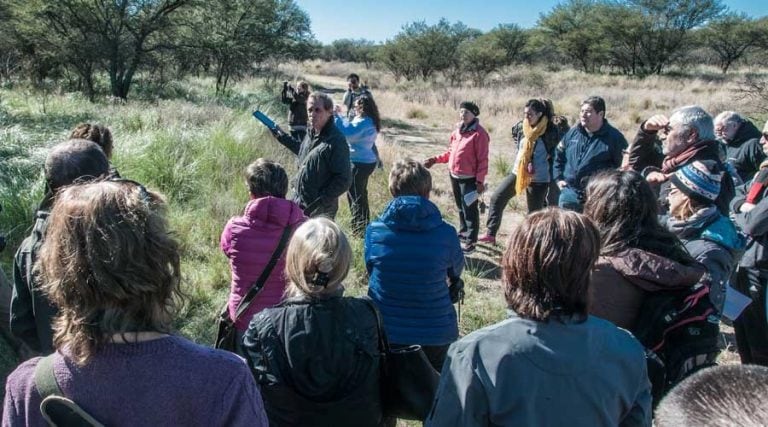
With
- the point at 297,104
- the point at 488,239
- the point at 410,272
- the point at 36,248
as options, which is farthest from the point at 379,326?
the point at 297,104

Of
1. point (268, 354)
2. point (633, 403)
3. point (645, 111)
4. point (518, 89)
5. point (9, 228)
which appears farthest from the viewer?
point (518, 89)

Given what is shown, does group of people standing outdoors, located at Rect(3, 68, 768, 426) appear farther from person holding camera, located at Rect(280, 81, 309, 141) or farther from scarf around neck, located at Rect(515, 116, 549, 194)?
person holding camera, located at Rect(280, 81, 309, 141)

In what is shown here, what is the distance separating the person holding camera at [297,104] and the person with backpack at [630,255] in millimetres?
5254

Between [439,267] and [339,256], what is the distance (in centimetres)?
98

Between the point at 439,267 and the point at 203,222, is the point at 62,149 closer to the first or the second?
the point at 439,267

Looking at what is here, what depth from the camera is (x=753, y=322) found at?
3562 millimetres

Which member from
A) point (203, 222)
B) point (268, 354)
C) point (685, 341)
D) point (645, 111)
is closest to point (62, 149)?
point (268, 354)

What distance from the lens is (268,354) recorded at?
1.99 metres

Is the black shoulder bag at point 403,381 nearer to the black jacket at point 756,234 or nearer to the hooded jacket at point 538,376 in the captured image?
the hooded jacket at point 538,376

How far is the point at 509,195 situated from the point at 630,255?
13.8ft

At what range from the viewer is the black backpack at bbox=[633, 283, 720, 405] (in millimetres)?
2217

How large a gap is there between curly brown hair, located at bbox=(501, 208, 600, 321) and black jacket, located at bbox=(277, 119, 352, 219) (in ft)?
10.3

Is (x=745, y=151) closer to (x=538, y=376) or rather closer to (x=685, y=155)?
(x=685, y=155)

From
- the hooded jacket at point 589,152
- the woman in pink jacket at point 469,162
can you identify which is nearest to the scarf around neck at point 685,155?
the hooded jacket at point 589,152
